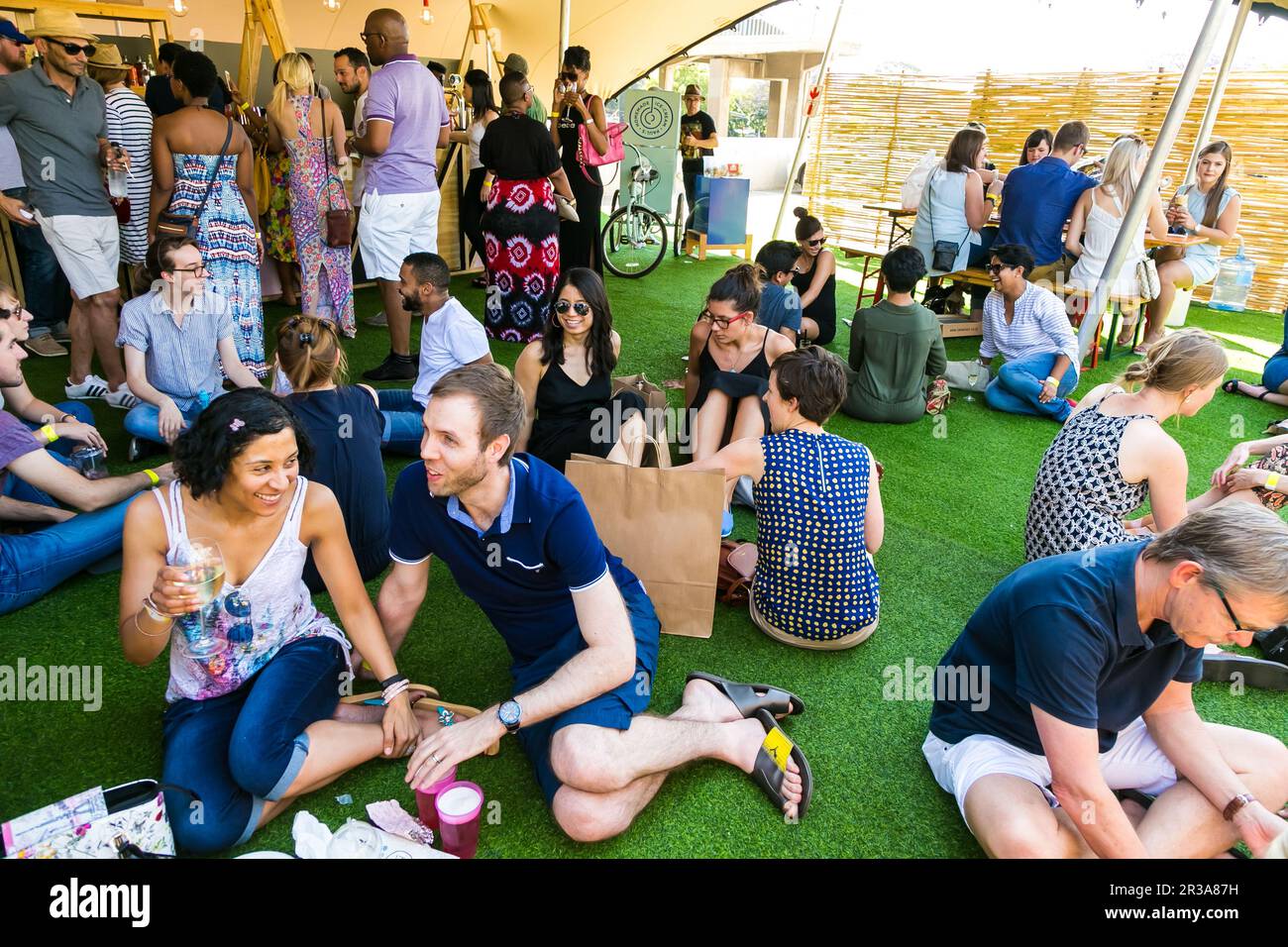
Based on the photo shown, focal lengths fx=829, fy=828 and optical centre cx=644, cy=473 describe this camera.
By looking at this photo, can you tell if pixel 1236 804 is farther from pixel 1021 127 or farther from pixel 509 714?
pixel 1021 127

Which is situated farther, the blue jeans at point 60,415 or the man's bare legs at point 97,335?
the man's bare legs at point 97,335

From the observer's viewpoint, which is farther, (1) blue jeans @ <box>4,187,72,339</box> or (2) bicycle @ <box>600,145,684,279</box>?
(2) bicycle @ <box>600,145,684,279</box>

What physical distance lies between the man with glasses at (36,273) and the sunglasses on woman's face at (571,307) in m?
3.37

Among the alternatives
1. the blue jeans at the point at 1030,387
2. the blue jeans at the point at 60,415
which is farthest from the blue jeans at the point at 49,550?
the blue jeans at the point at 1030,387

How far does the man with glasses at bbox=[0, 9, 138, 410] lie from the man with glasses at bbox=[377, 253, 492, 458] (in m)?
1.44

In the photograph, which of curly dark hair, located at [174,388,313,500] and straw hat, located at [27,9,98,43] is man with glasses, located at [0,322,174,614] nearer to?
curly dark hair, located at [174,388,313,500]

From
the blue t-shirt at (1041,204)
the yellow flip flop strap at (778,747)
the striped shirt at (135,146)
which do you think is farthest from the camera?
the blue t-shirt at (1041,204)

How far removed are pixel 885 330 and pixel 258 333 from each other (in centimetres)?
366

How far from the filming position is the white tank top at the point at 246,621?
2053 millimetres

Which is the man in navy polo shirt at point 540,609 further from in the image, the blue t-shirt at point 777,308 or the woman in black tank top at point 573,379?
the blue t-shirt at point 777,308

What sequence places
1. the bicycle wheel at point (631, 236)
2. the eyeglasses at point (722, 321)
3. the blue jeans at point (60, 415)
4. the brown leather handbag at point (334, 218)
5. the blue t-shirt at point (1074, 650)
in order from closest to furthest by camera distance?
1. the blue t-shirt at point (1074, 650)
2. the blue jeans at point (60, 415)
3. the eyeglasses at point (722, 321)
4. the brown leather handbag at point (334, 218)
5. the bicycle wheel at point (631, 236)

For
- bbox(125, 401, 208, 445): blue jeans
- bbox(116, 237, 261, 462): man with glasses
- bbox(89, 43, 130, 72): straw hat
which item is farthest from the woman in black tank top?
bbox(89, 43, 130, 72): straw hat

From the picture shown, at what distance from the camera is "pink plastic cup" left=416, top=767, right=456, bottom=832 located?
6.46ft

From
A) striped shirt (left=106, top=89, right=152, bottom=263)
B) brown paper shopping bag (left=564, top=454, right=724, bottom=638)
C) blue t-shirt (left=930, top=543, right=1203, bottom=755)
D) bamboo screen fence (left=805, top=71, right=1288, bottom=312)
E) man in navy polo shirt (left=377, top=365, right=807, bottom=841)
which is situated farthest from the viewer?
bamboo screen fence (left=805, top=71, right=1288, bottom=312)
